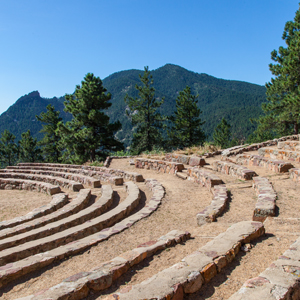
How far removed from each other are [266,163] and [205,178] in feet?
9.08

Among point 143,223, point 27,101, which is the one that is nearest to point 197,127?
point 143,223

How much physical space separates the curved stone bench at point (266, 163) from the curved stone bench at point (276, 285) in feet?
21.5

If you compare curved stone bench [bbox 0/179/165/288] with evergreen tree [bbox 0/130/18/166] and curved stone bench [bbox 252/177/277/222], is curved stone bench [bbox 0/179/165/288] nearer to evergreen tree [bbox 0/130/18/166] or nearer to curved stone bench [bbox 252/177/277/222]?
curved stone bench [bbox 252/177/277/222]

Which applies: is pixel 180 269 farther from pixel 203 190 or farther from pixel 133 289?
pixel 203 190

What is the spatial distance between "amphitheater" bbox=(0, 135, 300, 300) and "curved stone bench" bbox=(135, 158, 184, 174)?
2.34 meters

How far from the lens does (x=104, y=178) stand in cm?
1177

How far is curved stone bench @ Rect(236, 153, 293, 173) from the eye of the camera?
8.40 meters

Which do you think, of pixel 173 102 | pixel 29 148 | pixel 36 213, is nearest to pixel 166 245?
pixel 36 213

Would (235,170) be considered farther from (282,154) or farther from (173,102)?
(173,102)

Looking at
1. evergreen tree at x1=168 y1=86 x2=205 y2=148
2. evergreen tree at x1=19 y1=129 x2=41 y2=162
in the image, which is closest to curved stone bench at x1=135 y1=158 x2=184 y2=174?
evergreen tree at x1=168 y1=86 x2=205 y2=148

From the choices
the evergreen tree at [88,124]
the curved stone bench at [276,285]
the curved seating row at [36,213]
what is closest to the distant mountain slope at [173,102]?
the evergreen tree at [88,124]

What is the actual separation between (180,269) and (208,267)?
317 mm

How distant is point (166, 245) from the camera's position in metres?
3.81

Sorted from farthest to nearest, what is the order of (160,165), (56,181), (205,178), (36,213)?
(160,165) → (56,181) → (205,178) → (36,213)
